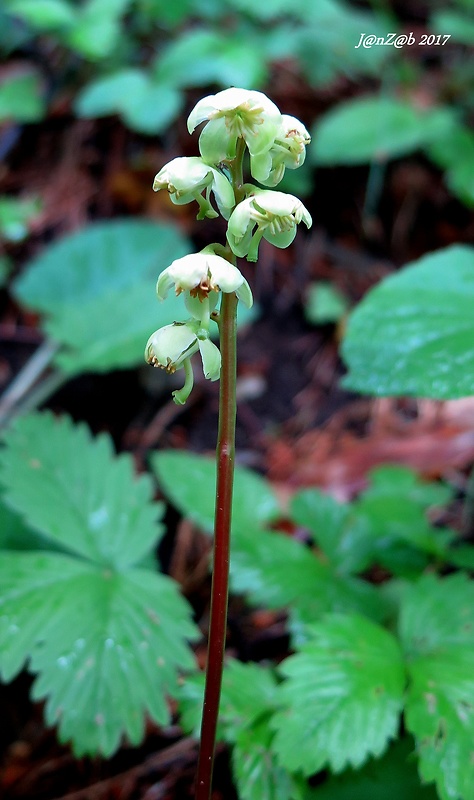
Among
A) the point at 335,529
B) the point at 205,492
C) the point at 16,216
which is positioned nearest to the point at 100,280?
the point at 16,216

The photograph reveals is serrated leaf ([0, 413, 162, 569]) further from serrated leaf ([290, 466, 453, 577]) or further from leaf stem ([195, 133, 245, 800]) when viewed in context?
leaf stem ([195, 133, 245, 800])

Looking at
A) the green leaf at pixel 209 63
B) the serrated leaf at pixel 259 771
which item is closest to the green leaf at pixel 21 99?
the green leaf at pixel 209 63

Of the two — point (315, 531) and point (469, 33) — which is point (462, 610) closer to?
point (315, 531)

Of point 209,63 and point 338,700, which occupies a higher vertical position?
point 209,63

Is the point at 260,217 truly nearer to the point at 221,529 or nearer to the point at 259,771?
the point at 221,529

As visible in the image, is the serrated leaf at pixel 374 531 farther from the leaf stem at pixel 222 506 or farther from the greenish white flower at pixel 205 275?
the greenish white flower at pixel 205 275

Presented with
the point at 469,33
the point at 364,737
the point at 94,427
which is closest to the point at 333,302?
the point at 94,427
